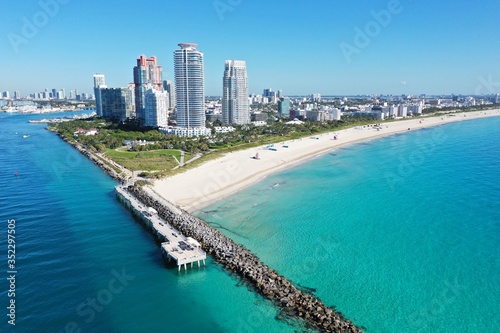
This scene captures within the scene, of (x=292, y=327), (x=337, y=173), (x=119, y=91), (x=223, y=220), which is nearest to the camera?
(x=292, y=327)

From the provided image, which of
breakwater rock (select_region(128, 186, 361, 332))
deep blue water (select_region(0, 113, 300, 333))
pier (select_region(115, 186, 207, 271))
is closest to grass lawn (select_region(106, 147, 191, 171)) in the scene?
deep blue water (select_region(0, 113, 300, 333))

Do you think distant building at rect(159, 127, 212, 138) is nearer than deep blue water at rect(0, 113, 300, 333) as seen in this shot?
No

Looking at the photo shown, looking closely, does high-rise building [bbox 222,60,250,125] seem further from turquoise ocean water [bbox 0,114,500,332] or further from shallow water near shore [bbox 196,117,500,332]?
turquoise ocean water [bbox 0,114,500,332]

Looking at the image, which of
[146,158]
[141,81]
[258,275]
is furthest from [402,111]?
[258,275]

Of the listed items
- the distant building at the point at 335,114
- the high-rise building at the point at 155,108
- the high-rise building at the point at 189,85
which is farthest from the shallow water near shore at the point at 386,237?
the distant building at the point at 335,114

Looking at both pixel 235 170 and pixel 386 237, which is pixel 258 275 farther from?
pixel 235 170

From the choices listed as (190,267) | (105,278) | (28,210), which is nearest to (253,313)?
(190,267)

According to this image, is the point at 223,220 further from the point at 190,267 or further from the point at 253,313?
the point at 253,313
